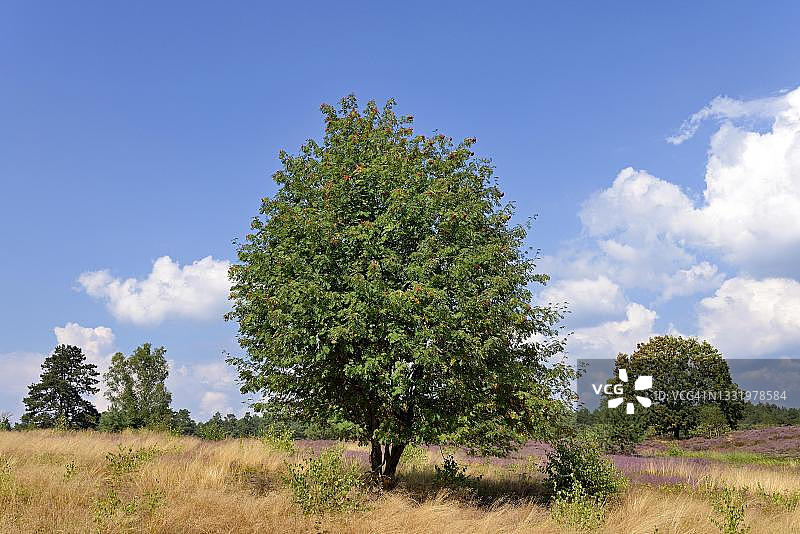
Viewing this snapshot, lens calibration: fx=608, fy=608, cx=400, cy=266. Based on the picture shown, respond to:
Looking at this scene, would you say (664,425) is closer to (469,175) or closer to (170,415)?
(170,415)

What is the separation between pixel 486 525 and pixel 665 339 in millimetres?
55353

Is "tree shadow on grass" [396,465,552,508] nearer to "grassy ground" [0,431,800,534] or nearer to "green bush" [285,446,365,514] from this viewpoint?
"grassy ground" [0,431,800,534]

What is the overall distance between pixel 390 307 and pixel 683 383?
5504cm

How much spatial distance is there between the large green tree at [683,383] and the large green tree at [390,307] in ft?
159

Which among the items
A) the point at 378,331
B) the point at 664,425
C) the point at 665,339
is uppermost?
the point at 665,339

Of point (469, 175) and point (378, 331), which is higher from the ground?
point (469, 175)

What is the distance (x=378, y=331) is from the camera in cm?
1259

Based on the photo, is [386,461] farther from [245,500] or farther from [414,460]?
[414,460]

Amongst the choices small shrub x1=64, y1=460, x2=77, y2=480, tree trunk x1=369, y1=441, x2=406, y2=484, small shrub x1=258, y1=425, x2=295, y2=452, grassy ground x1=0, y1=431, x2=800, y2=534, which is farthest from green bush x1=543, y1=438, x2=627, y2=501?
small shrub x1=64, y1=460, x2=77, y2=480

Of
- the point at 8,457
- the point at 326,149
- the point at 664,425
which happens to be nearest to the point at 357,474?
the point at 326,149

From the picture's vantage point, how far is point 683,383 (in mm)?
58688

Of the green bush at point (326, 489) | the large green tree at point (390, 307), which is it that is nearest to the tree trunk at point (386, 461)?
the large green tree at point (390, 307)

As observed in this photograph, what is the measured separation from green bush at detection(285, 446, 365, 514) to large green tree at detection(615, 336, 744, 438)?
5162 centimetres

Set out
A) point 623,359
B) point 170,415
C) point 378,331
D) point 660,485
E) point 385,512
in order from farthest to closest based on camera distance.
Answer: point 623,359
point 170,415
point 660,485
point 378,331
point 385,512
